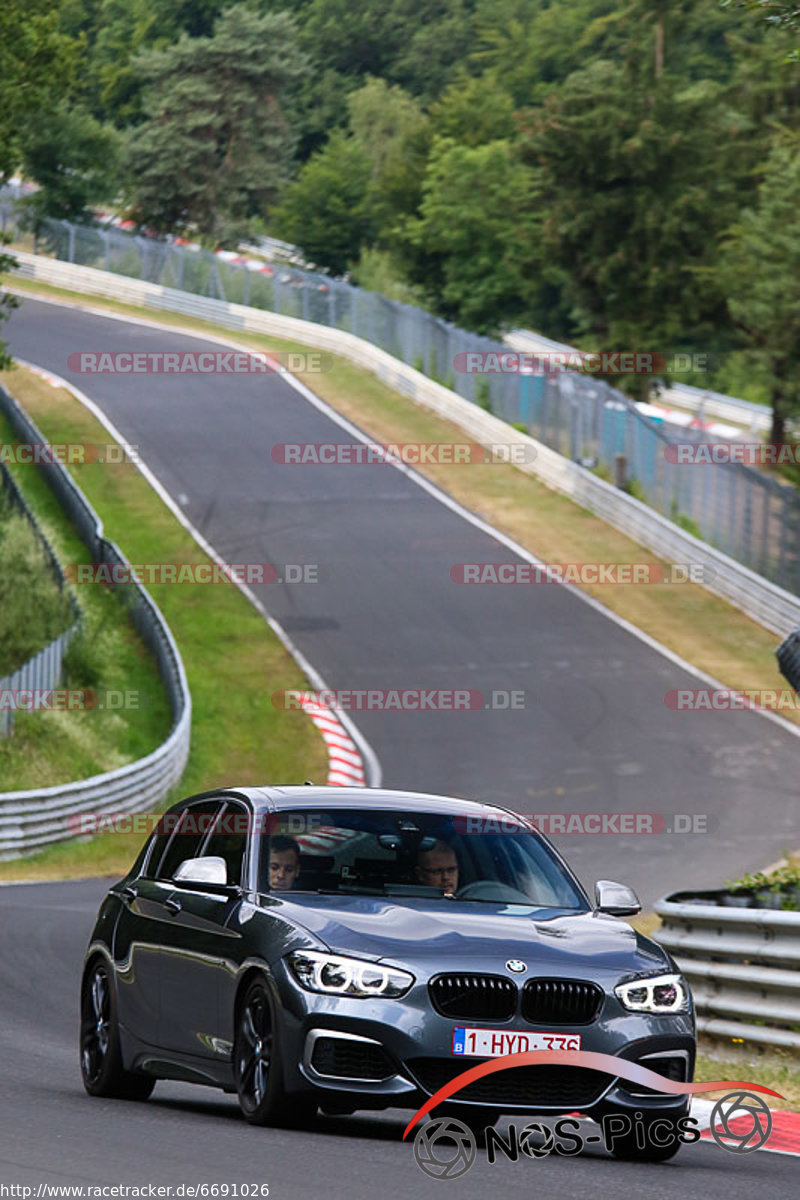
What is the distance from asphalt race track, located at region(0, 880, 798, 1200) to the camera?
7.06 metres

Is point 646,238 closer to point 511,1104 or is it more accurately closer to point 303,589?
point 303,589

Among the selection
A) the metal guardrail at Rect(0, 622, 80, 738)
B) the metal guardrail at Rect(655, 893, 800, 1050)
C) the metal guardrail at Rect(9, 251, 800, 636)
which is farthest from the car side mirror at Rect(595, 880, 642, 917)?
the metal guardrail at Rect(9, 251, 800, 636)

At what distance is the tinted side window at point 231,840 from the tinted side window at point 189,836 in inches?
4.0

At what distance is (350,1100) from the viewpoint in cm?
781

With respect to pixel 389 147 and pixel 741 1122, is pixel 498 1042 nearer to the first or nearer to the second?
pixel 741 1122

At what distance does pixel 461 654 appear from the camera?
3606 cm

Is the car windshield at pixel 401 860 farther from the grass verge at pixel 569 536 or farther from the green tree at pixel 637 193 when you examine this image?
the green tree at pixel 637 193

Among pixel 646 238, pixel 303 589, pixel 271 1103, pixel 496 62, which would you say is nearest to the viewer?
pixel 271 1103

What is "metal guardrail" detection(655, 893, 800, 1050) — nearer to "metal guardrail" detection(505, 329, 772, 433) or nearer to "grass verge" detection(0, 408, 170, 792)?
"grass verge" detection(0, 408, 170, 792)

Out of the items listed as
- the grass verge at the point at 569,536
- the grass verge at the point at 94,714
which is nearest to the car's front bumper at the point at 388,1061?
the grass verge at the point at 94,714

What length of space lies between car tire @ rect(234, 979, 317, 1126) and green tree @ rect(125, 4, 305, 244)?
8172 cm

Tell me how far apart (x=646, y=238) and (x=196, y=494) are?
16.6 meters

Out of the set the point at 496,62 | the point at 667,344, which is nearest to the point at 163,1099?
the point at 667,344

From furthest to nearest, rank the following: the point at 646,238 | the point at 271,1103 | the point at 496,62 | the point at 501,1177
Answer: the point at 496,62
the point at 646,238
the point at 271,1103
the point at 501,1177
